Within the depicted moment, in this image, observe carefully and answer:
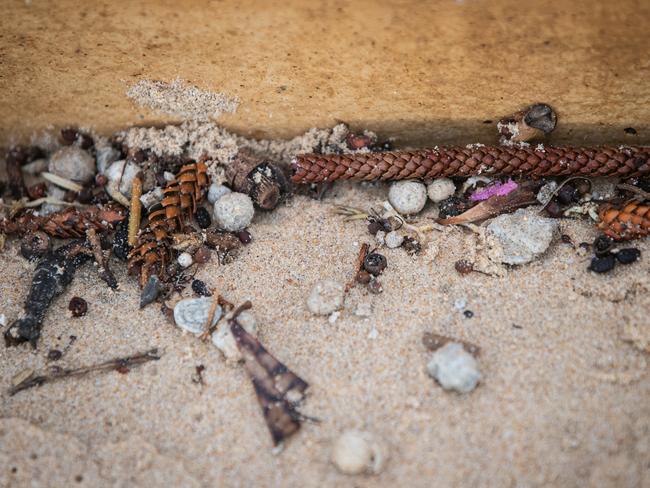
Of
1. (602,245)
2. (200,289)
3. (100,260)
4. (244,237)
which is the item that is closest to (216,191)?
(244,237)

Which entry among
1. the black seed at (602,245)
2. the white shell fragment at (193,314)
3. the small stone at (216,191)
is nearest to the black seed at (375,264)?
the white shell fragment at (193,314)

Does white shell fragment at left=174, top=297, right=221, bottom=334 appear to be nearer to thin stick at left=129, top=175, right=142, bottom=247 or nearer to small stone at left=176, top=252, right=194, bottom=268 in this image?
small stone at left=176, top=252, right=194, bottom=268

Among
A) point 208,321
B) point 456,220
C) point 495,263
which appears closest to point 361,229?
point 456,220

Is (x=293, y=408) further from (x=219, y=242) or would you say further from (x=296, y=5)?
(x=296, y=5)

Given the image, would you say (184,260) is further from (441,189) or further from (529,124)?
(529,124)

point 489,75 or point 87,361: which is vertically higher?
point 489,75

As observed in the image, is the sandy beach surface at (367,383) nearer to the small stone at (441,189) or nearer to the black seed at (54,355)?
the black seed at (54,355)

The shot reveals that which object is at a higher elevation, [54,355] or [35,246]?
[35,246]
